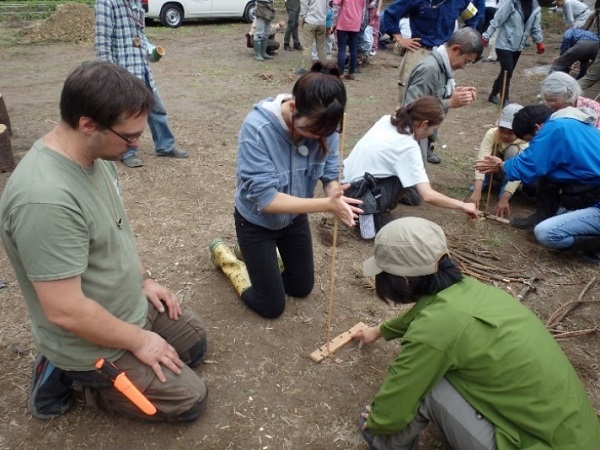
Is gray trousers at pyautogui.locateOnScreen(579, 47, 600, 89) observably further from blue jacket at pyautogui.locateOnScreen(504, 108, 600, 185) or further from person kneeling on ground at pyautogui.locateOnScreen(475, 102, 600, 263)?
blue jacket at pyautogui.locateOnScreen(504, 108, 600, 185)

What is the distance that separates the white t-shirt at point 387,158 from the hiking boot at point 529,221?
1193 millimetres

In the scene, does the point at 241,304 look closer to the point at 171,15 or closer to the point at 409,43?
the point at 409,43

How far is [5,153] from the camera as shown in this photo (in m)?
5.02

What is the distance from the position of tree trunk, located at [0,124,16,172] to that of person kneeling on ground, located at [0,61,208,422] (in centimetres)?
324

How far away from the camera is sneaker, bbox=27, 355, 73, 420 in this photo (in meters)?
2.46

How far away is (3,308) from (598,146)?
4465 mm

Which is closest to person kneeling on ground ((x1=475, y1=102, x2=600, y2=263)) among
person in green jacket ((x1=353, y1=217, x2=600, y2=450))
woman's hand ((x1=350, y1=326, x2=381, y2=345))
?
woman's hand ((x1=350, y1=326, x2=381, y2=345))

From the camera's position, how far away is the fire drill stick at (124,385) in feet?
7.22

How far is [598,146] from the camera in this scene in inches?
155

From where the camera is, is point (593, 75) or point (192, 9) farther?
point (192, 9)

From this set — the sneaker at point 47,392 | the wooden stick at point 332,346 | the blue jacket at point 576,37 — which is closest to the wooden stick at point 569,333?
the wooden stick at point 332,346

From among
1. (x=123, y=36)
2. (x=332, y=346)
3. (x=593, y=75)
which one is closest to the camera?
(x=332, y=346)

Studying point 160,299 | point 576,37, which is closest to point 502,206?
point 160,299

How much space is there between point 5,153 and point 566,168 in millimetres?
5177
